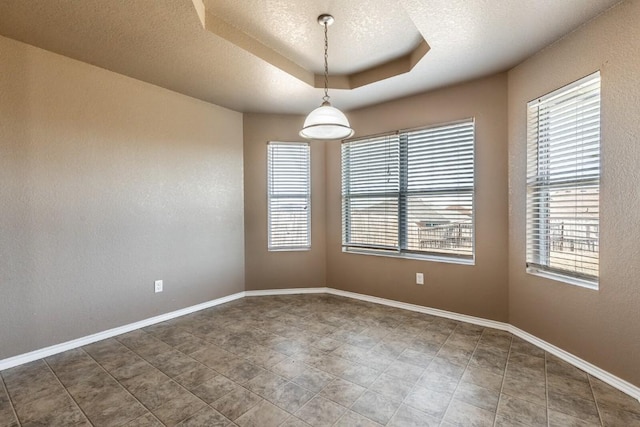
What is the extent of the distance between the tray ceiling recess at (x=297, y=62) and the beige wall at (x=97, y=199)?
1338mm

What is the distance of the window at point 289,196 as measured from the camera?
14.3 ft

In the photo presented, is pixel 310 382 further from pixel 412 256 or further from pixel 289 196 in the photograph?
pixel 289 196

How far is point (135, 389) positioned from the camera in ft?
6.88

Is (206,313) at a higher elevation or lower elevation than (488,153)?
lower

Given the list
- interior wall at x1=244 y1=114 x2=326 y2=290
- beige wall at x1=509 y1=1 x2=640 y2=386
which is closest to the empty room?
beige wall at x1=509 y1=1 x2=640 y2=386

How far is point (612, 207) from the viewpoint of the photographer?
2.14 meters

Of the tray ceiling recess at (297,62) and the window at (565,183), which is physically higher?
the tray ceiling recess at (297,62)

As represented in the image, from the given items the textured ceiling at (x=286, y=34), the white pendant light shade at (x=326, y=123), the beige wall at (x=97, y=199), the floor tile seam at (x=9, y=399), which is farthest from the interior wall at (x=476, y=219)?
the floor tile seam at (x=9, y=399)

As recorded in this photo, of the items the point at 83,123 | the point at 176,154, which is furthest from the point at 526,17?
the point at 83,123

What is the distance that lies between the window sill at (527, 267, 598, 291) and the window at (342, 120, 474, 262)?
0.64 metres

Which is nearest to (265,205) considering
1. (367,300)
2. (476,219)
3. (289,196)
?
(289,196)

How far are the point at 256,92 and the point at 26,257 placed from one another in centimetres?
266

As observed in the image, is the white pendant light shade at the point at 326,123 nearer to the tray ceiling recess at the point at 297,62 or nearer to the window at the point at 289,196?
the tray ceiling recess at the point at 297,62

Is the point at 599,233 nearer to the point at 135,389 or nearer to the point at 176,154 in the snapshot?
the point at 135,389
